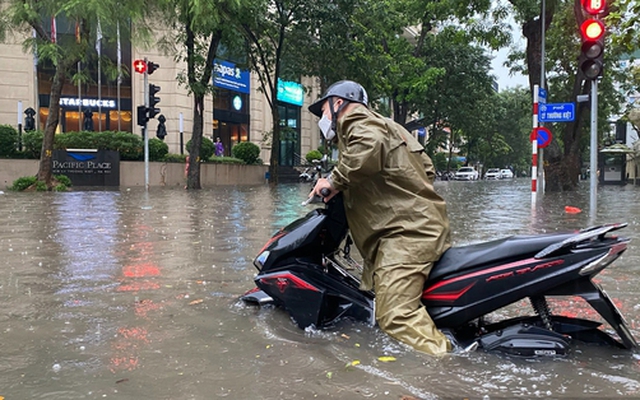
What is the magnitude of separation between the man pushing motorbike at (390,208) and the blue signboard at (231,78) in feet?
97.9

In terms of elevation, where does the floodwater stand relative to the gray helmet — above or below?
below

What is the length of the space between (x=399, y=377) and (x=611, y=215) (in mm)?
9372

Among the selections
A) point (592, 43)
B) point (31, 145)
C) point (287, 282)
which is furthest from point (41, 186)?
point (287, 282)

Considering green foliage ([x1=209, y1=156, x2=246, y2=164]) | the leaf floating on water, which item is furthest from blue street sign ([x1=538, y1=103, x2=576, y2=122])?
green foliage ([x1=209, y1=156, x2=246, y2=164])

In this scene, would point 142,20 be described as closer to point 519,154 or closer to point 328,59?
point 328,59

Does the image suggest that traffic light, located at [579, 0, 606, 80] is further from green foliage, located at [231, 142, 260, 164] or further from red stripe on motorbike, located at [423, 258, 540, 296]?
green foliage, located at [231, 142, 260, 164]

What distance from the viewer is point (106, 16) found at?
13.0 metres

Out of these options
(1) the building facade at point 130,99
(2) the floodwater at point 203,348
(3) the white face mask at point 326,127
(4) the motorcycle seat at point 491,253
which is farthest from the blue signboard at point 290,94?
(4) the motorcycle seat at point 491,253

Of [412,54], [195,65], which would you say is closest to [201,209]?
[195,65]

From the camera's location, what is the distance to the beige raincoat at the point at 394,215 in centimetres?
290

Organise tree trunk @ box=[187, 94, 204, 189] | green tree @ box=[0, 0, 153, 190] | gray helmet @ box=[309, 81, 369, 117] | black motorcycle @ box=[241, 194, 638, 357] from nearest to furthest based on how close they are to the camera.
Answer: black motorcycle @ box=[241, 194, 638, 357], gray helmet @ box=[309, 81, 369, 117], green tree @ box=[0, 0, 153, 190], tree trunk @ box=[187, 94, 204, 189]

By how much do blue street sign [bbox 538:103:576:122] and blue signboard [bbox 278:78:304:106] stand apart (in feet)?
83.2

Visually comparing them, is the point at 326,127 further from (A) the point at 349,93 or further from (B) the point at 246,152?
(B) the point at 246,152

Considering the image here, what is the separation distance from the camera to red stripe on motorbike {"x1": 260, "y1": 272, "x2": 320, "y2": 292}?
10.8ft
